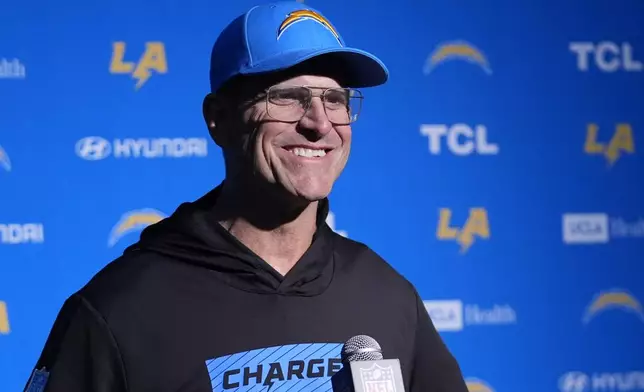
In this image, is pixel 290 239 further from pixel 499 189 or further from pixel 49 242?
pixel 499 189

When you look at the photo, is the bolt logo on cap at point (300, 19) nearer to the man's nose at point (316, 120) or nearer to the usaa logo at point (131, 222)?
the man's nose at point (316, 120)

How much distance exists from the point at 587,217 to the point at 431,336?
2107 millimetres

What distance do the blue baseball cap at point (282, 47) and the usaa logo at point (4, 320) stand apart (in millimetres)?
1840

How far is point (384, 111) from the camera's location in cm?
346


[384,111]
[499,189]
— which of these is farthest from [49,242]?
[499,189]

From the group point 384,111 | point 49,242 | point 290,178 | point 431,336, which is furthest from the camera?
point 384,111

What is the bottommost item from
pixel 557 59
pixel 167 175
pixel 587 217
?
pixel 587 217

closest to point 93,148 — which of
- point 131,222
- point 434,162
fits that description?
point 131,222

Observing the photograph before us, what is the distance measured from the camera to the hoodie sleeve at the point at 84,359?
1.42 meters

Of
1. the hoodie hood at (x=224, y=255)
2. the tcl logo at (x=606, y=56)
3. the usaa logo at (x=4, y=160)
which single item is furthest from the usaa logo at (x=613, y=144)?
the hoodie hood at (x=224, y=255)

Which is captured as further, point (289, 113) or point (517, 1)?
point (517, 1)

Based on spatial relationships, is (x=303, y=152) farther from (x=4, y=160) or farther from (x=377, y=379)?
(x=4, y=160)

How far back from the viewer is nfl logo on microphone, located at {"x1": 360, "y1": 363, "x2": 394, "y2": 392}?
135 cm

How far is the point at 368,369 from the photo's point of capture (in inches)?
53.9
